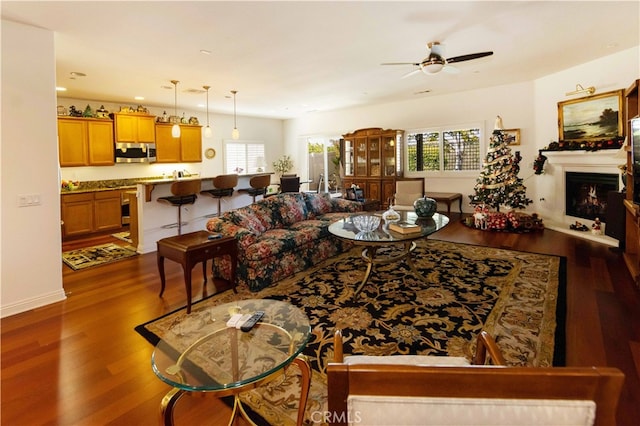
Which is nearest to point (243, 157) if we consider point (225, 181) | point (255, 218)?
point (225, 181)

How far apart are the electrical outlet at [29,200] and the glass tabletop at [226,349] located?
95.1 inches

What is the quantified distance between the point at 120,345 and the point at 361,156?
7.23 metres

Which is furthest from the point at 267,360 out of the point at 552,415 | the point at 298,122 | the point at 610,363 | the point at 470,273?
the point at 298,122

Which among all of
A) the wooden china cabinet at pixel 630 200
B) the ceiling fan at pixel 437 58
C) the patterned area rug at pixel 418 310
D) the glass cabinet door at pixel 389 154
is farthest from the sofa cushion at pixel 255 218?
the glass cabinet door at pixel 389 154

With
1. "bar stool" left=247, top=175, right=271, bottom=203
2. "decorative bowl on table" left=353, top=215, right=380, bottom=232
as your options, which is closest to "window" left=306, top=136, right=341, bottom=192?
"bar stool" left=247, top=175, right=271, bottom=203

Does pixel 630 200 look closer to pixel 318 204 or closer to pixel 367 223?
pixel 367 223

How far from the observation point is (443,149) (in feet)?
26.1

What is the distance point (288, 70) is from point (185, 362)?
4.61 metres

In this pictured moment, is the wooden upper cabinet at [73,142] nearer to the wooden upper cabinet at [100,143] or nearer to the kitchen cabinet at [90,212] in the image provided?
the wooden upper cabinet at [100,143]

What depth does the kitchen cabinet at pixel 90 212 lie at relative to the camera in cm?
617

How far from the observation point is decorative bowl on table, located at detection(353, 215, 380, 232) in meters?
3.62

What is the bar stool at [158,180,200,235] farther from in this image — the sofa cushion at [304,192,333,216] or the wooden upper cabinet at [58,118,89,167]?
the wooden upper cabinet at [58,118,89,167]

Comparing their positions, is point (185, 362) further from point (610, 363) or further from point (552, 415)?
point (610, 363)

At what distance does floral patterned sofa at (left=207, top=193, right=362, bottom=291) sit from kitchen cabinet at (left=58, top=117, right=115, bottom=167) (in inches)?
177
